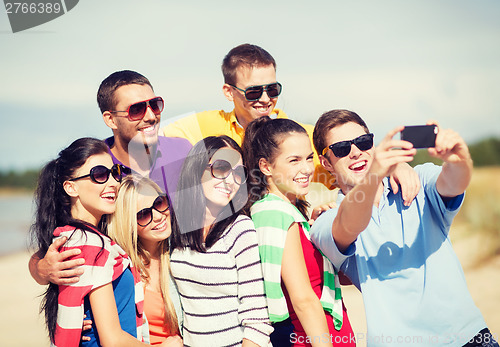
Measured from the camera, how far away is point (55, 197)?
322 centimetres

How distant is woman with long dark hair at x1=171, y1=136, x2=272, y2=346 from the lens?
2.99 m

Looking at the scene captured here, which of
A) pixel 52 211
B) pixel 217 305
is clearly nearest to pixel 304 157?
pixel 217 305

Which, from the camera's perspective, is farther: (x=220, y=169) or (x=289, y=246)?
(x=220, y=169)

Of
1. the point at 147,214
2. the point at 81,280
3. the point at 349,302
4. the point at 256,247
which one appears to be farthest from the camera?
the point at 349,302

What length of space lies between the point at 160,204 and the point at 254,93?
1611 millimetres

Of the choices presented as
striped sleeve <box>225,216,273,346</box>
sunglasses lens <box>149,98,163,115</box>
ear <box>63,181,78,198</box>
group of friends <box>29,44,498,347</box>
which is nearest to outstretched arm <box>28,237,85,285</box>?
group of friends <box>29,44,498,347</box>

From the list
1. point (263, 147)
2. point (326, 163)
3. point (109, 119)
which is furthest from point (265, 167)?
point (109, 119)

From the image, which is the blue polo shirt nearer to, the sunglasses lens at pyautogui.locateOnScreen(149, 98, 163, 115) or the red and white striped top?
the red and white striped top

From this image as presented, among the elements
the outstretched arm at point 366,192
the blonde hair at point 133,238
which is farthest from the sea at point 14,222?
the outstretched arm at point 366,192

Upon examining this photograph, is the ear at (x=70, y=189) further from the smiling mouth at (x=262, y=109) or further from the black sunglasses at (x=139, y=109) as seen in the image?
the smiling mouth at (x=262, y=109)

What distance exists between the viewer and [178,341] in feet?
10.5

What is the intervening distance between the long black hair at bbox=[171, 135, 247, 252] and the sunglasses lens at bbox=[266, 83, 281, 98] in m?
1.34

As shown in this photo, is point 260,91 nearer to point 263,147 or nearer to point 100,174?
point 263,147

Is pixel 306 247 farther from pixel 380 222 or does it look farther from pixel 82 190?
pixel 82 190
